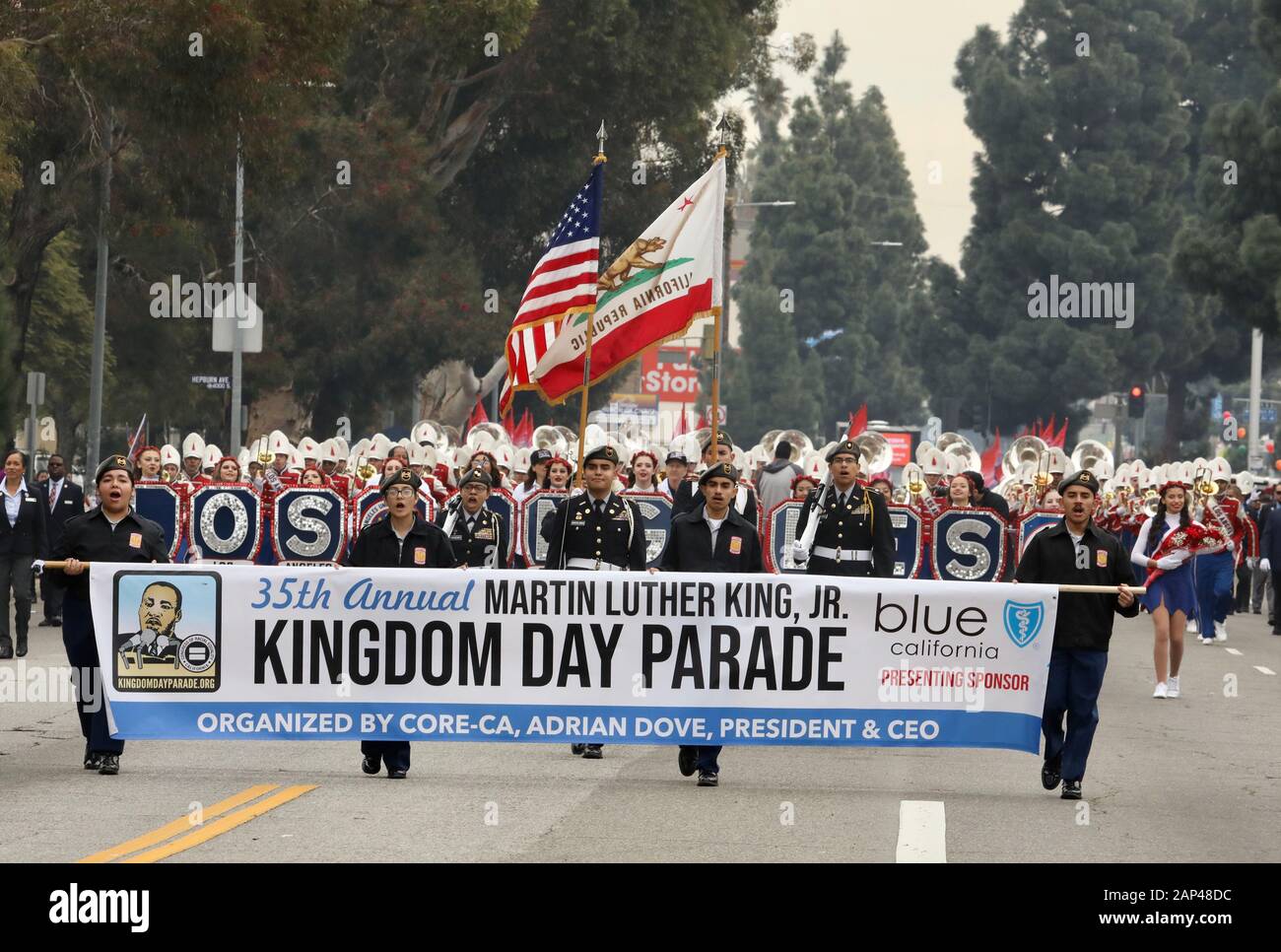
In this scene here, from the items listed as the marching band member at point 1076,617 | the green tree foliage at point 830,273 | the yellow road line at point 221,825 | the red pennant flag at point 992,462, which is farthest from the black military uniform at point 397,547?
the green tree foliage at point 830,273

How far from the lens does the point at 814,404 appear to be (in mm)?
106562

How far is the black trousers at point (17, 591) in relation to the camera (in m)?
19.5

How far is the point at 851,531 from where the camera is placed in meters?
14.1

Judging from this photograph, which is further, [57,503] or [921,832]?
[57,503]

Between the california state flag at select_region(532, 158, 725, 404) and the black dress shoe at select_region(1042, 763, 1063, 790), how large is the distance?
6.41 meters

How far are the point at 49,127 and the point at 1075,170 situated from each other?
A: 61130 millimetres

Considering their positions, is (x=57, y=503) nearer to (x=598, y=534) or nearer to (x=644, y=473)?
(x=644, y=473)

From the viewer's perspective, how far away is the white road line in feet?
31.0

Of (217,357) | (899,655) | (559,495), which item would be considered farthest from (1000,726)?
(217,357)

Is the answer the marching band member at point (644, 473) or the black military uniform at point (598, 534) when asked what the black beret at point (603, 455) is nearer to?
the black military uniform at point (598, 534)

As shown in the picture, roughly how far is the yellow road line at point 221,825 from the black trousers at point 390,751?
0.52 m

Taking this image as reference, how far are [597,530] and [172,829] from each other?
3830mm

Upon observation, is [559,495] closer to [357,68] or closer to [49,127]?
[49,127]

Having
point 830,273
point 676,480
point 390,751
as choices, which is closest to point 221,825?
point 390,751
